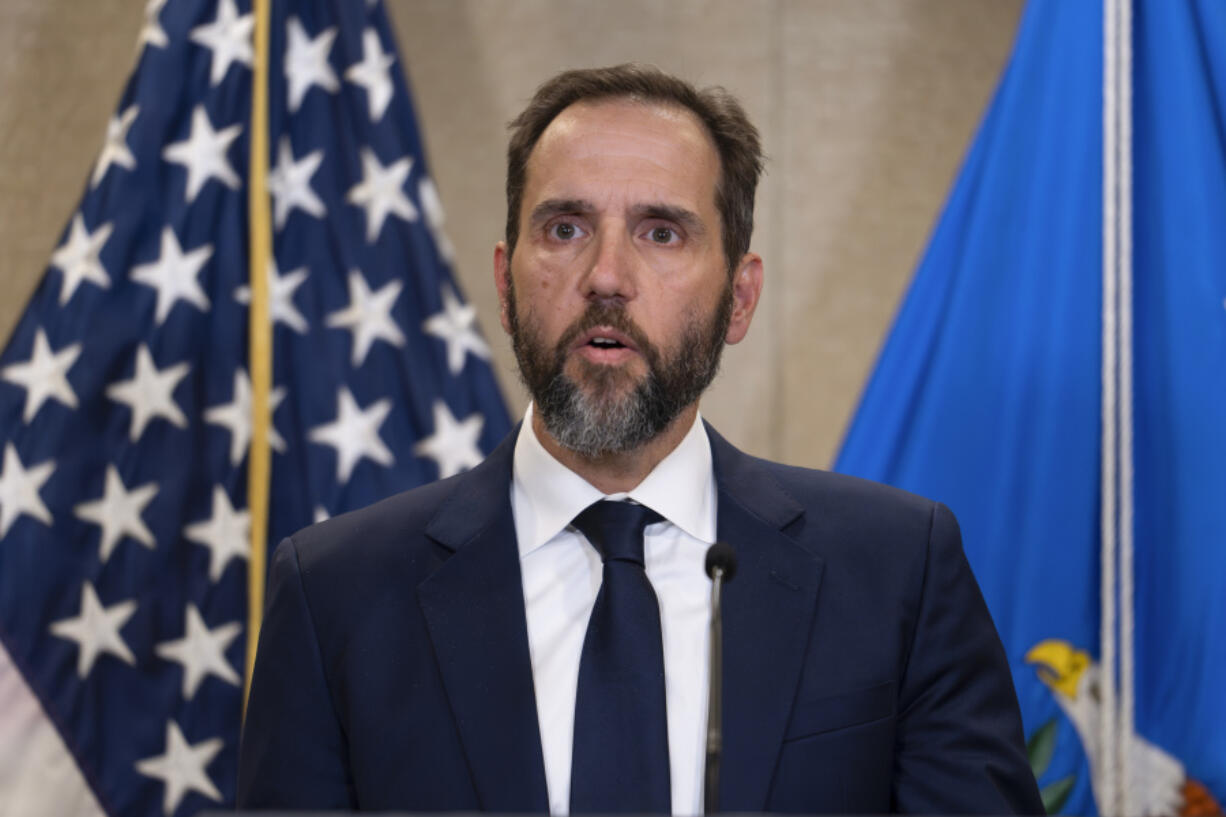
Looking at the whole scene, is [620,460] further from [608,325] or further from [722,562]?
[722,562]

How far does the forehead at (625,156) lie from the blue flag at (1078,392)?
930 mm

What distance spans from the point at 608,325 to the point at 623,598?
335 millimetres

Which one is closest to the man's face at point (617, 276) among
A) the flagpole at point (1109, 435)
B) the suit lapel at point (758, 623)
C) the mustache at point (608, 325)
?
the mustache at point (608, 325)

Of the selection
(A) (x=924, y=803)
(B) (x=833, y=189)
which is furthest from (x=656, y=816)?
(B) (x=833, y=189)

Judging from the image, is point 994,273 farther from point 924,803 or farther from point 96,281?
point 96,281

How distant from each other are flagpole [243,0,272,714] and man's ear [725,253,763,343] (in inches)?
A: 51.0

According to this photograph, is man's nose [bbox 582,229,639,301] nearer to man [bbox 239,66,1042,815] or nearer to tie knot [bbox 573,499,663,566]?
man [bbox 239,66,1042,815]

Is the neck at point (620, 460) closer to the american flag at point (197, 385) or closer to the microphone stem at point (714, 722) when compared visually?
the microphone stem at point (714, 722)

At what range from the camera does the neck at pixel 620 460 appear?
160cm

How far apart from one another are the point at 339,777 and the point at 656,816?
15.1 inches

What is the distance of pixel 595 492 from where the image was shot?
5.09 feet

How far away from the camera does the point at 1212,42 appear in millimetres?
2271

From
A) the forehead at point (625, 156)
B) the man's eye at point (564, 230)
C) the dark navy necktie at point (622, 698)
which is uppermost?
the forehead at point (625, 156)

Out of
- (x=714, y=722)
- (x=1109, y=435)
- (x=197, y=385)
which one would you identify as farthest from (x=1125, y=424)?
(x=197, y=385)
